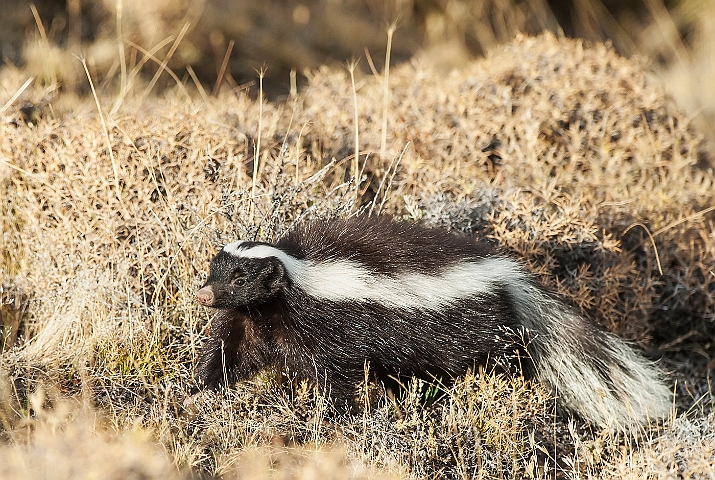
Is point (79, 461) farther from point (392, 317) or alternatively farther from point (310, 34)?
point (310, 34)

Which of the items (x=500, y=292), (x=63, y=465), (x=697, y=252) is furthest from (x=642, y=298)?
(x=63, y=465)

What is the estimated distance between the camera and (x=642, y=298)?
521cm

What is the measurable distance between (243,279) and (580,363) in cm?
188

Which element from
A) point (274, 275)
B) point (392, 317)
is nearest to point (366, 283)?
point (392, 317)

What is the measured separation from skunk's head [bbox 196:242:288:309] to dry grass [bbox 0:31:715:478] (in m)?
0.60

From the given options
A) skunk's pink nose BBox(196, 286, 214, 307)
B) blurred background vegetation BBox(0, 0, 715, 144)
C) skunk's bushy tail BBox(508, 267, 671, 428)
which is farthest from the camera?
blurred background vegetation BBox(0, 0, 715, 144)

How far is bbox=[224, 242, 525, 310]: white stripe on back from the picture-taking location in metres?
3.91

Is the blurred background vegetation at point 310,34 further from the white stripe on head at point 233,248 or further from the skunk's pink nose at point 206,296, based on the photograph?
the skunk's pink nose at point 206,296

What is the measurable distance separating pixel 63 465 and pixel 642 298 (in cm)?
382

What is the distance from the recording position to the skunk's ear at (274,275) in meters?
3.90

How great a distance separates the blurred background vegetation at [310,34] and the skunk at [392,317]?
388cm

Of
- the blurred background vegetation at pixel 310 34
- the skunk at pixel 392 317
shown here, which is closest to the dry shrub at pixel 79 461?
the skunk at pixel 392 317

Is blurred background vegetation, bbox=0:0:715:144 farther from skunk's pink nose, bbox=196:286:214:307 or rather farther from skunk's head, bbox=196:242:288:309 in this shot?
skunk's pink nose, bbox=196:286:214:307

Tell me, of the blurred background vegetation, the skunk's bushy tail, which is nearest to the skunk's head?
the skunk's bushy tail
